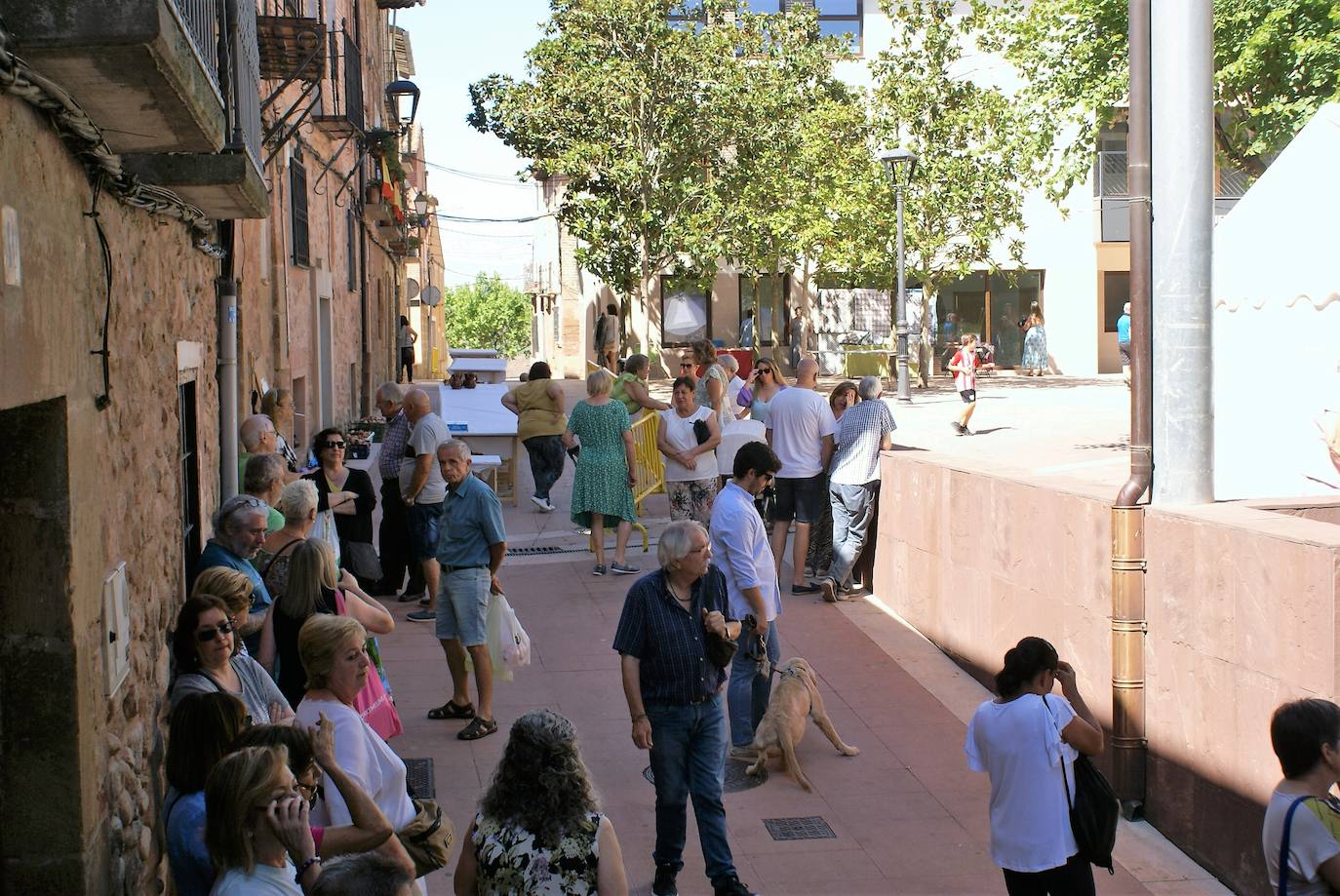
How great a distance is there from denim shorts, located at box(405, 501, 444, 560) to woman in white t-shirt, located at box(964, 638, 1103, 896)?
20.2 feet

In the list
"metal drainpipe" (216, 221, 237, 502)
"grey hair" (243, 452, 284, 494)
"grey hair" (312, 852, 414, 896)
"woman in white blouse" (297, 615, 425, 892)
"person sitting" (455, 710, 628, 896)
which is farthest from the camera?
"metal drainpipe" (216, 221, 237, 502)

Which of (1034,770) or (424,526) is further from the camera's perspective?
(424,526)

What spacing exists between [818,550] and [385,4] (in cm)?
1889

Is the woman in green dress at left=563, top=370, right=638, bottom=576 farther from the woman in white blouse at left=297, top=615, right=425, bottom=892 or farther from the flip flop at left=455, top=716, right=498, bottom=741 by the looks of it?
the woman in white blouse at left=297, top=615, right=425, bottom=892

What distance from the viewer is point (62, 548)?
13.4 ft

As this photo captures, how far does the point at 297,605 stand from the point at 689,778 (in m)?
1.71

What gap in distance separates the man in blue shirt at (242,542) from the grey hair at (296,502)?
26 cm

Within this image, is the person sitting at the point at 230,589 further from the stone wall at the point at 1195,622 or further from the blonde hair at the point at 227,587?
the stone wall at the point at 1195,622

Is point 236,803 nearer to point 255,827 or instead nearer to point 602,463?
point 255,827

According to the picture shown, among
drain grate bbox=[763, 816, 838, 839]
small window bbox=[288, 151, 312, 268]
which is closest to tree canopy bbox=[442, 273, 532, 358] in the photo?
small window bbox=[288, 151, 312, 268]

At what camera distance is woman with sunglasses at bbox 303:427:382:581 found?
874 cm

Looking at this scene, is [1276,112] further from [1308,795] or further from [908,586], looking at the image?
[1308,795]

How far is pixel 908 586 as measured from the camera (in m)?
10.4

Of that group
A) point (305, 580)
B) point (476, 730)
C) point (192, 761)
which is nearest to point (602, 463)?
point (476, 730)
